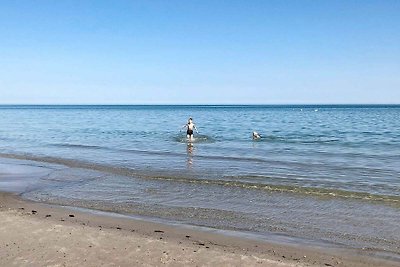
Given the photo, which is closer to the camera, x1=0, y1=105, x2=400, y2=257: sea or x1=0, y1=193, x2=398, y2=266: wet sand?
x1=0, y1=193, x2=398, y2=266: wet sand

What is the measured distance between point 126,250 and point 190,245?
3.89 ft

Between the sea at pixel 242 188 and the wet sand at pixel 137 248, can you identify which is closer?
the wet sand at pixel 137 248

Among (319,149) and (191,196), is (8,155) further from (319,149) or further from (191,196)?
(319,149)

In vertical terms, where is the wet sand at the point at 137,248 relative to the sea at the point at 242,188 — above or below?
above

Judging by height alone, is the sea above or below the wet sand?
below

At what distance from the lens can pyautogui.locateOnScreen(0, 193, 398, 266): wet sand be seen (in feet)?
23.5

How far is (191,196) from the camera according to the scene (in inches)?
509

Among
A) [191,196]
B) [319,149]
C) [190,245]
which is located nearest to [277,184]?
[191,196]

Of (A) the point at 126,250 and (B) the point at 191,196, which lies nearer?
(A) the point at 126,250

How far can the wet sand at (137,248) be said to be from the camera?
23.5 ft

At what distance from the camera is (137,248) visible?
7.77 meters

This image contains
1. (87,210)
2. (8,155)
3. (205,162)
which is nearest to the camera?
(87,210)

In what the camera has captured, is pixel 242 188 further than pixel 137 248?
Yes

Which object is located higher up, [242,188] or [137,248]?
[137,248]
